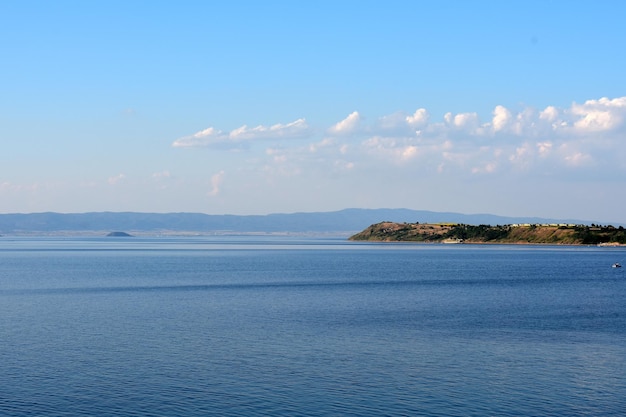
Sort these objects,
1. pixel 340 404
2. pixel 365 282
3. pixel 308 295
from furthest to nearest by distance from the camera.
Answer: pixel 365 282 < pixel 308 295 < pixel 340 404

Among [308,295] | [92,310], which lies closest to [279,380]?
[92,310]

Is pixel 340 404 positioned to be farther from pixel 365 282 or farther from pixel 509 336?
pixel 365 282

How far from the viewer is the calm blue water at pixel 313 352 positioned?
4572cm

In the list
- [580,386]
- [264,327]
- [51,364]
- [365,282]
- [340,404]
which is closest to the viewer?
[340,404]

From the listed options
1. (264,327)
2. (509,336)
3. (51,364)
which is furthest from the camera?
(264,327)

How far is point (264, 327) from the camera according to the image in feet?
248

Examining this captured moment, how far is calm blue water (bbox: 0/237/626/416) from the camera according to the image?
45719 mm

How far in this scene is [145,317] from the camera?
84625 millimetres

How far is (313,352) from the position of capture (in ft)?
200

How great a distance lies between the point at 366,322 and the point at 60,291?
5837 cm

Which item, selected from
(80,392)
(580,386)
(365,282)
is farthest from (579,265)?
(80,392)

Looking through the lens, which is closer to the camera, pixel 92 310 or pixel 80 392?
pixel 80 392

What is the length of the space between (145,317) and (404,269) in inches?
3952

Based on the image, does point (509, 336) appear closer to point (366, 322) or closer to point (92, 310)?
point (366, 322)
